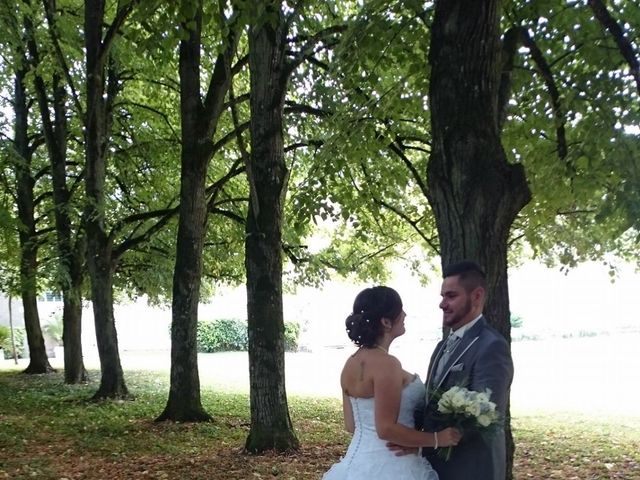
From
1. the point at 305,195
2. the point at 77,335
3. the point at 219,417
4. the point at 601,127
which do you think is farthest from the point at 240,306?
the point at 601,127

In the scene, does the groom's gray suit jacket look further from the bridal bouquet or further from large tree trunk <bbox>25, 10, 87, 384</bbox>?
large tree trunk <bbox>25, 10, 87, 384</bbox>

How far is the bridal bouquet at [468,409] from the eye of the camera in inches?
114

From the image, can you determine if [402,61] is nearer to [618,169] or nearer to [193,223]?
[618,169]

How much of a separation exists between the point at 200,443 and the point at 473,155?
662cm

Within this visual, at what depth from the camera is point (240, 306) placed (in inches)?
1703

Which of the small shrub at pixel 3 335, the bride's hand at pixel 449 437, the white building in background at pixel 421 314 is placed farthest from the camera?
the white building in background at pixel 421 314

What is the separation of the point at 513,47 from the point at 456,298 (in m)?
2.90

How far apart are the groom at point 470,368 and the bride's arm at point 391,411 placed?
0.11 m

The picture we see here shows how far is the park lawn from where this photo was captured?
7.74 metres

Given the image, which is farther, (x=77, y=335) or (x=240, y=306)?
(x=240, y=306)

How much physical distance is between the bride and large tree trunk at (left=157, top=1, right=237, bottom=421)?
7.74 meters

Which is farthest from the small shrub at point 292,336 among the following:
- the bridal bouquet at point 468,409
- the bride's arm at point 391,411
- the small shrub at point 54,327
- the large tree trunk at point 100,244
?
the bridal bouquet at point 468,409

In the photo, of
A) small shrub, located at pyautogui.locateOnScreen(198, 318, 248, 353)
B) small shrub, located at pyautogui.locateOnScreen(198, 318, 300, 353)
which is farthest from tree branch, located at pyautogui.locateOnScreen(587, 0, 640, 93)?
small shrub, located at pyautogui.locateOnScreen(198, 318, 248, 353)

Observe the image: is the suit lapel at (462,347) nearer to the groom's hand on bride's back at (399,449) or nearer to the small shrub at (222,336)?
the groom's hand on bride's back at (399,449)
